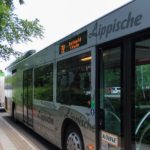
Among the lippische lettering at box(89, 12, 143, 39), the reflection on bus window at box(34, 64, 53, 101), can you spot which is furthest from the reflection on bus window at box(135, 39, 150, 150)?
the reflection on bus window at box(34, 64, 53, 101)

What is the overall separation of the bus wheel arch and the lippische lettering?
1.85 meters

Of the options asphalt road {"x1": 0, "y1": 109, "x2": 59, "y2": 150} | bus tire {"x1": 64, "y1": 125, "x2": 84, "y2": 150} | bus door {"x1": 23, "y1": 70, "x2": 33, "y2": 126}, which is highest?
bus door {"x1": 23, "y1": 70, "x2": 33, "y2": 126}

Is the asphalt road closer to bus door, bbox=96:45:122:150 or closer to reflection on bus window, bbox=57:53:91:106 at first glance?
reflection on bus window, bbox=57:53:91:106

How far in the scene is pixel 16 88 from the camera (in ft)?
50.3

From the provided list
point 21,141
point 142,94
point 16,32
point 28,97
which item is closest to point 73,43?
point 142,94

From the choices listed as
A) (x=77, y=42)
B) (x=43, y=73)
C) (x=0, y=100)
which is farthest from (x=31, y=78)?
(x=0, y=100)

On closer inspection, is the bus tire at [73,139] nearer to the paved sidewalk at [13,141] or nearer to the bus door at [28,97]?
the paved sidewalk at [13,141]

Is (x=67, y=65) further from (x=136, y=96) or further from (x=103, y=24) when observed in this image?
(x=136, y=96)

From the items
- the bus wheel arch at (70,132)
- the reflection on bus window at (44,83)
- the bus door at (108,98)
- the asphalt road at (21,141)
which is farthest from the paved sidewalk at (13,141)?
the bus door at (108,98)

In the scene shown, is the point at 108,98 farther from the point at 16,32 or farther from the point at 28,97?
the point at 16,32

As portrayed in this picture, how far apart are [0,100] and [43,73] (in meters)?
15.0

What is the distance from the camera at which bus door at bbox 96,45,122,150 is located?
17.2ft

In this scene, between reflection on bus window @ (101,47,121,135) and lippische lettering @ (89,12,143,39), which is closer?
lippische lettering @ (89,12,143,39)

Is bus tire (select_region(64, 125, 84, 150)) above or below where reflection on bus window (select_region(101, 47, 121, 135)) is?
below
